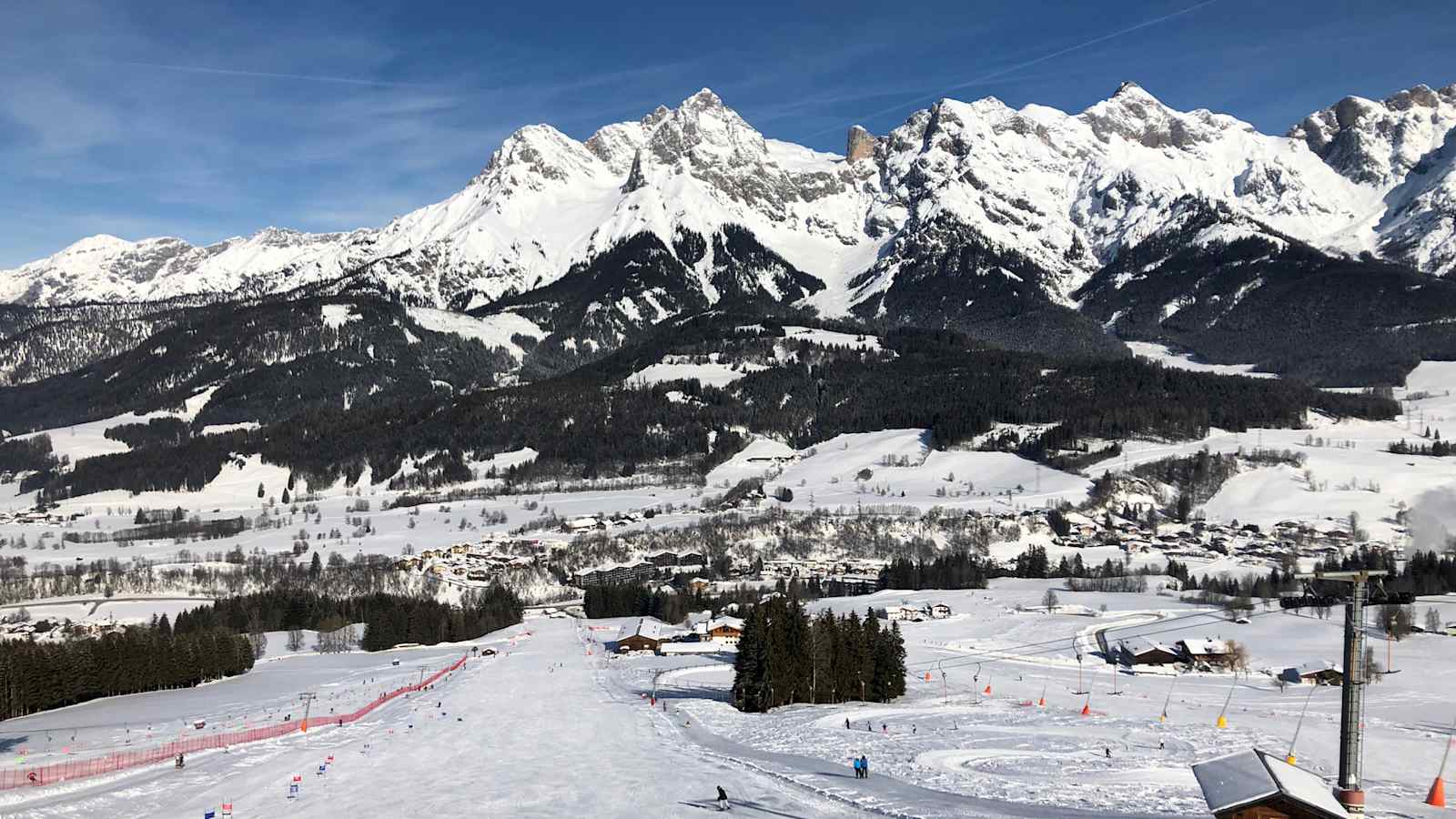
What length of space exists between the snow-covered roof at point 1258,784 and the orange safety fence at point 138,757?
171ft

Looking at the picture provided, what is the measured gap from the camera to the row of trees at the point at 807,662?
88375 millimetres

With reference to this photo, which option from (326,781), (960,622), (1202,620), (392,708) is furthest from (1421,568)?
(326,781)

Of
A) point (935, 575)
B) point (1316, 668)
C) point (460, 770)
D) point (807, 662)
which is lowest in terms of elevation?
point (460, 770)

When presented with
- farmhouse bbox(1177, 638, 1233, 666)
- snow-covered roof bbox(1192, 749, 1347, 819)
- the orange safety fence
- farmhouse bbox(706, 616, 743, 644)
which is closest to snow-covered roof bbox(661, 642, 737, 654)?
farmhouse bbox(706, 616, 743, 644)

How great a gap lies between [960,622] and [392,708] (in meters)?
80.0

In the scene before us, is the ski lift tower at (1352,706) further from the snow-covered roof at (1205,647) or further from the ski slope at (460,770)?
the snow-covered roof at (1205,647)

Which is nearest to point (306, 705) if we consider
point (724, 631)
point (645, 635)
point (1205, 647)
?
point (645, 635)

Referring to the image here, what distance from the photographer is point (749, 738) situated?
71.7 m

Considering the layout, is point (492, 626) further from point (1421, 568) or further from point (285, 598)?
point (1421, 568)

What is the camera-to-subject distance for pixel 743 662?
8956 cm

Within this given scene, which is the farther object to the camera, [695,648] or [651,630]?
[651,630]

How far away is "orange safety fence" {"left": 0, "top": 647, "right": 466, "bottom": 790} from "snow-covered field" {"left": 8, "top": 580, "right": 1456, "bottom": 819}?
7.67 ft

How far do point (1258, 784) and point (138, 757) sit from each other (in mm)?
58174

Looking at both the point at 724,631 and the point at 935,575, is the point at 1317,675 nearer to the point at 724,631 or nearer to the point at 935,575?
the point at 724,631
